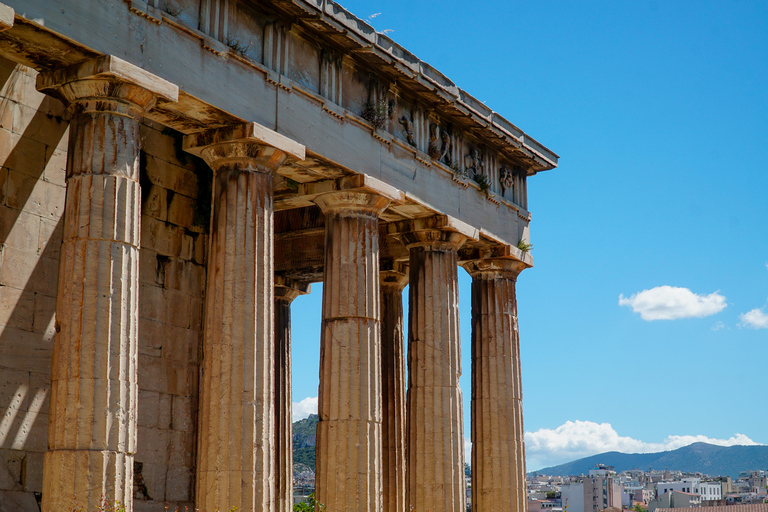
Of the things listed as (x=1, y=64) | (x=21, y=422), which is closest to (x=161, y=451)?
(x=21, y=422)

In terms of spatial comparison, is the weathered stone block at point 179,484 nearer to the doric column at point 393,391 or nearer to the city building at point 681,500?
the doric column at point 393,391

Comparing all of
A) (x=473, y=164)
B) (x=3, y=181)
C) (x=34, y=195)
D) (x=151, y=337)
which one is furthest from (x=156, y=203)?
(x=473, y=164)

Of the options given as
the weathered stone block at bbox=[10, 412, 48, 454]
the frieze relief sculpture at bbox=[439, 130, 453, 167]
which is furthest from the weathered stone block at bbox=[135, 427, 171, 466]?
the frieze relief sculpture at bbox=[439, 130, 453, 167]

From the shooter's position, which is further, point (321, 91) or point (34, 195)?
point (321, 91)

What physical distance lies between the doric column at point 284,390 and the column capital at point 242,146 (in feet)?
44.7

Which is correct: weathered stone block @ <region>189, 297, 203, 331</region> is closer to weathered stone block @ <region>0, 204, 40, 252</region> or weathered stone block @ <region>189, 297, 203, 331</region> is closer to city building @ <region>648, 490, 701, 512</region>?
weathered stone block @ <region>0, 204, 40, 252</region>

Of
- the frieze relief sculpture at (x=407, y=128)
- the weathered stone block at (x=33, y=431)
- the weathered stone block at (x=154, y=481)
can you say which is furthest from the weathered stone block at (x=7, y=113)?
the frieze relief sculpture at (x=407, y=128)

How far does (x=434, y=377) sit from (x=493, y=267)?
225 inches

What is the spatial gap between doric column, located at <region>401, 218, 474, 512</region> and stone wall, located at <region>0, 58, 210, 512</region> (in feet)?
21.8

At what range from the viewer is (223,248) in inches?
878

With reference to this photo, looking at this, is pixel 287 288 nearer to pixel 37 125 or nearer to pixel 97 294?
pixel 37 125

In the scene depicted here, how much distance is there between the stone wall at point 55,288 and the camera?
70.6 feet

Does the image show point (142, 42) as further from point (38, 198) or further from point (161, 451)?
point (161, 451)

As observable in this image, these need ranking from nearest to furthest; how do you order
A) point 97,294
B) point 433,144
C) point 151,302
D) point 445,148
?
1. point 97,294
2. point 151,302
3. point 433,144
4. point 445,148
